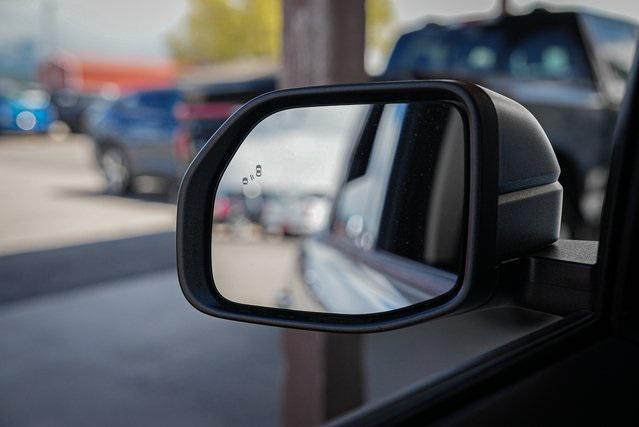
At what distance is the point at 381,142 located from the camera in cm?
186

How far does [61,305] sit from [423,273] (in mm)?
4374

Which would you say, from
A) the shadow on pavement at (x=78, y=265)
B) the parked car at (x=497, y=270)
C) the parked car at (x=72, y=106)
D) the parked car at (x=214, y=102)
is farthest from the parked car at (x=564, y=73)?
the parked car at (x=72, y=106)

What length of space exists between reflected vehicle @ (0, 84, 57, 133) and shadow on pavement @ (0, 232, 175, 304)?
1610 centimetres

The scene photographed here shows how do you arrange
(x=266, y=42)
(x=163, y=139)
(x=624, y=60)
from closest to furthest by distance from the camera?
(x=624, y=60), (x=163, y=139), (x=266, y=42)

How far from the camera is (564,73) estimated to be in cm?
430

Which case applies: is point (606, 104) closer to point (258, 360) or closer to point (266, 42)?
point (258, 360)

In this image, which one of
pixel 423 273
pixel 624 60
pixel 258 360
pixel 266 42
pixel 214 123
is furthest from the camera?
pixel 266 42

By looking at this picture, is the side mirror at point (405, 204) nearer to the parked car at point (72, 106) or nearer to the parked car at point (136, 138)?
the parked car at point (136, 138)

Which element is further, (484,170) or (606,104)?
(606,104)

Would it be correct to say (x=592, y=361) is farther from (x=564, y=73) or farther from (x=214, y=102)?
(x=214, y=102)

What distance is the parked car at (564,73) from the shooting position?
3.95 m

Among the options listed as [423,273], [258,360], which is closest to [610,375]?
[423,273]

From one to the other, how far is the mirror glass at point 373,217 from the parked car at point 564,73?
1632 mm

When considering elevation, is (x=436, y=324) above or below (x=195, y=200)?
below
